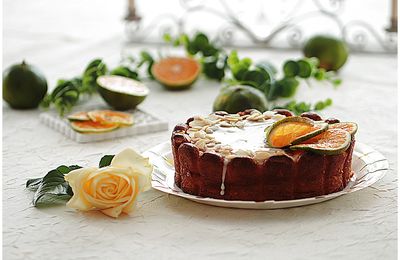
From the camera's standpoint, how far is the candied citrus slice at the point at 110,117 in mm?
2312

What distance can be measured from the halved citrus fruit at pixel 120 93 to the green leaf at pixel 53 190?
731 millimetres

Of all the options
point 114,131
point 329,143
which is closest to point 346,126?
point 329,143

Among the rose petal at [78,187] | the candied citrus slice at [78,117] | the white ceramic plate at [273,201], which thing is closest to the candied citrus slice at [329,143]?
the white ceramic plate at [273,201]

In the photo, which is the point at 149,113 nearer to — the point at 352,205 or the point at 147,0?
the point at 352,205

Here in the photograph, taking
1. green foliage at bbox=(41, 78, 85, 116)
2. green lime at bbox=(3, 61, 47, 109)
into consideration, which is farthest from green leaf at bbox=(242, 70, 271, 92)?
green lime at bbox=(3, 61, 47, 109)

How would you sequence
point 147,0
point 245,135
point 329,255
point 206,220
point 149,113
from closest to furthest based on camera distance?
point 329,255 < point 206,220 < point 245,135 < point 149,113 < point 147,0

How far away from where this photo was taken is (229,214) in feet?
5.43

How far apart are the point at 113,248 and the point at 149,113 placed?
1028 mm

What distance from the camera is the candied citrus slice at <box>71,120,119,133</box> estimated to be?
226 centimetres

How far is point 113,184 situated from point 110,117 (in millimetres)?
748

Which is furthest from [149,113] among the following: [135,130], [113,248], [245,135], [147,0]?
[147,0]

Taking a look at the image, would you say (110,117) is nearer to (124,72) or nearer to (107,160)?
(124,72)

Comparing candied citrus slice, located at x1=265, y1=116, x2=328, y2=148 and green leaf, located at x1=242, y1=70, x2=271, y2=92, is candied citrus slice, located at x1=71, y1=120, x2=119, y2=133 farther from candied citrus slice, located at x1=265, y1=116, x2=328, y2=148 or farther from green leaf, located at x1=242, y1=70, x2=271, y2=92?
candied citrus slice, located at x1=265, y1=116, x2=328, y2=148

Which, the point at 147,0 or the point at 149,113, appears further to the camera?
the point at 147,0
